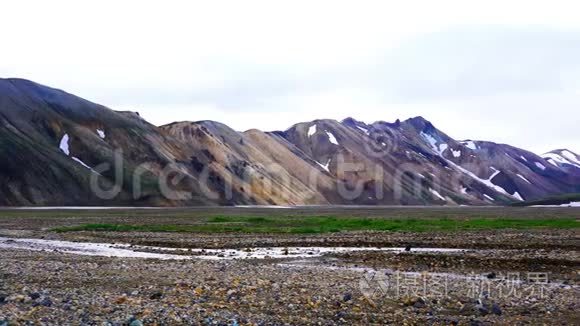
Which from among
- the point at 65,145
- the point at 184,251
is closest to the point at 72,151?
the point at 65,145

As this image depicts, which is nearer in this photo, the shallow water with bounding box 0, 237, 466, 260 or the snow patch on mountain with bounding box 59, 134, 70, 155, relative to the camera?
the shallow water with bounding box 0, 237, 466, 260

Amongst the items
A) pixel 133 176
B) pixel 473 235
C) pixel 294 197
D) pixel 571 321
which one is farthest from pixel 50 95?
pixel 571 321

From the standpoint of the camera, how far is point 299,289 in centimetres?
1806

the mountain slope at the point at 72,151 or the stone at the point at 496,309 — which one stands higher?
the mountain slope at the point at 72,151

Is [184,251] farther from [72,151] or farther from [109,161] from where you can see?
[72,151]

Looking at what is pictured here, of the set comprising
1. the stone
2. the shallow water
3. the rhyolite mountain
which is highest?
the rhyolite mountain

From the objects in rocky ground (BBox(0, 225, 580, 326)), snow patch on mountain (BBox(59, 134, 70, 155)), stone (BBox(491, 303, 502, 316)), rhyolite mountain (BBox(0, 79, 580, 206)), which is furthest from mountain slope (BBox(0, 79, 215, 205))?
stone (BBox(491, 303, 502, 316))

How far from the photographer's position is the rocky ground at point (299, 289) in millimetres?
13898

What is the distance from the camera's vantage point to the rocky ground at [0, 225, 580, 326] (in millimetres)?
13898

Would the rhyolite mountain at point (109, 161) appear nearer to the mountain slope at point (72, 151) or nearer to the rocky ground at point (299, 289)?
the mountain slope at point (72, 151)

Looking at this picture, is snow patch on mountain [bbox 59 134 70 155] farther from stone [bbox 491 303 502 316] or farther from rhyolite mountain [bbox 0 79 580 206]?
stone [bbox 491 303 502 316]

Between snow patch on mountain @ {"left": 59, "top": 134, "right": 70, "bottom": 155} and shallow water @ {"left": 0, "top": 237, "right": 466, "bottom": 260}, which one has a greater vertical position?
snow patch on mountain @ {"left": 59, "top": 134, "right": 70, "bottom": 155}

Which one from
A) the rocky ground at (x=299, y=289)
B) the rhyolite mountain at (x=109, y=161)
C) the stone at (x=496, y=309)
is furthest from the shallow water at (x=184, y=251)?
the rhyolite mountain at (x=109, y=161)

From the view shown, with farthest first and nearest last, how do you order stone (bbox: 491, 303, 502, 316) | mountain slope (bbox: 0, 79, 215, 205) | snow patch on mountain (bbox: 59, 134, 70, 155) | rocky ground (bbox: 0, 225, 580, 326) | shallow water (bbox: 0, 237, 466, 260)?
snow patch on mountain (bbox: 59, 134, 70, 155) → mountain slope (bbox: 0, 79, 215, 205) → shallow water (bbox: 0, 237, 466, 260) → stone (bbox: 491, 303, 502, 316) → rocky ground (bbox: 0, 225, 580, 326)
